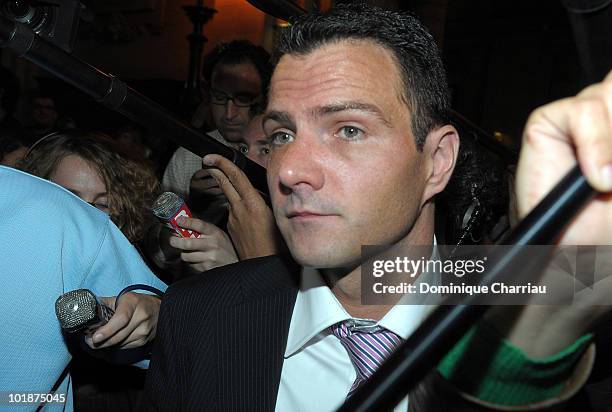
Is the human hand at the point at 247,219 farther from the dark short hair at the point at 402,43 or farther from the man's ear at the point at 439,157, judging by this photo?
the man's ear at the point at 439,157

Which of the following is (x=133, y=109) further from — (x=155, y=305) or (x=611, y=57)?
(x=611, y=57)

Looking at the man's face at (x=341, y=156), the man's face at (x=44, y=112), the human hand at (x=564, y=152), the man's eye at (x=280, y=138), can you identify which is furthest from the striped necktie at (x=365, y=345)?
the man's face at (x=44, y=112)

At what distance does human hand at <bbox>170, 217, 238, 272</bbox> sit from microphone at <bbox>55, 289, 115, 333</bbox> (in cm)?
42

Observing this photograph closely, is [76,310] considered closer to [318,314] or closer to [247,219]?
[318,314]

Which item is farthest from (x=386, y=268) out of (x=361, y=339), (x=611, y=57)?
(x=611, y=57)

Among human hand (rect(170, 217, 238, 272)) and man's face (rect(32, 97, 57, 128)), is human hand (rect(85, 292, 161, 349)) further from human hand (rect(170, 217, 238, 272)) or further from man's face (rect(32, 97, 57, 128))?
man's face (rect(32, 97, 57, 128))

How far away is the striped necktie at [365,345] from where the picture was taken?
1.32 m

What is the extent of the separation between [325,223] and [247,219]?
2.00 feet

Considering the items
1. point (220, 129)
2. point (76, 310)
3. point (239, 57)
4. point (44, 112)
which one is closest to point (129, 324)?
point (76, 310)

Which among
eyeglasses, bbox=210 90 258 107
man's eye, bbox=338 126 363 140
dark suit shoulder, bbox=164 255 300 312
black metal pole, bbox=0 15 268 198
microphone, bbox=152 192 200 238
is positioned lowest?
dark suit shoulder, bbox=164 255 300 312

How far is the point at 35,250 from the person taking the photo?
1518 millimetres

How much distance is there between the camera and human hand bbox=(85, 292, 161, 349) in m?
1.36

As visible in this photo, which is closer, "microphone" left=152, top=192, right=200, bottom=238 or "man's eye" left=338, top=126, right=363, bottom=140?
"man's eye" left=338, top=126, right=363, bottom=140

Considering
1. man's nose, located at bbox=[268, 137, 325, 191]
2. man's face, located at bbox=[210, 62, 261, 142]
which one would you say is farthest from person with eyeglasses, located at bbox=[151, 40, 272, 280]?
man's nose, located at bbox=[268, 137, 325, 191]
